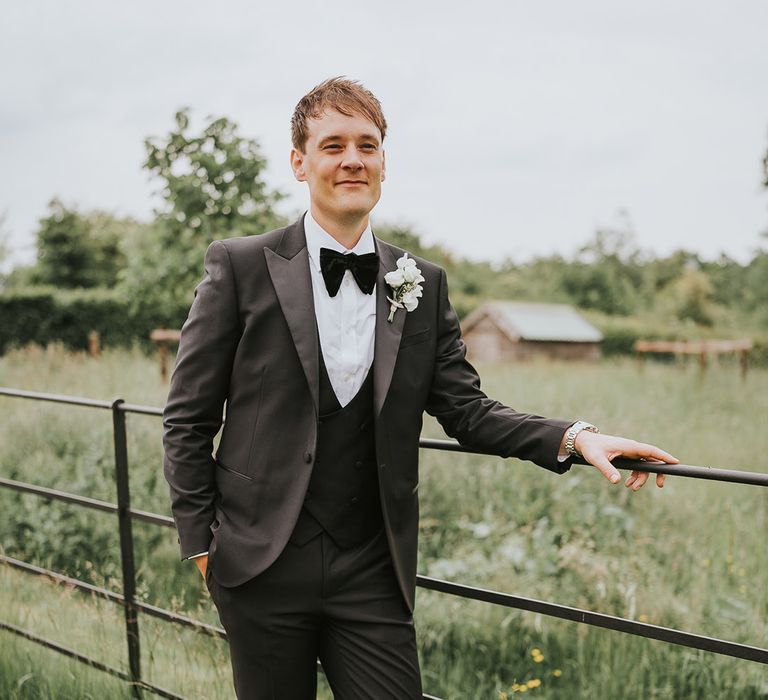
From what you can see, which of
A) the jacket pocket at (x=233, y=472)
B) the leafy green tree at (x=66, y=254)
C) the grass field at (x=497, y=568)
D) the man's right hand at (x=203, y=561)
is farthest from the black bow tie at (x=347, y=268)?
the leafy green tree at (x=66, y=254)

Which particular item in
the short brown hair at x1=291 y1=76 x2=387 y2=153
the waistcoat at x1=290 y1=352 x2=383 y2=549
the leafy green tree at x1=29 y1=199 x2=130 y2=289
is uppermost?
the leafy green tree at x1=29 y1=199 x2=130 y2=289

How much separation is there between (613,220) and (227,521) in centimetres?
5539

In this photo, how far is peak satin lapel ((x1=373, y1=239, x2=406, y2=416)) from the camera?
6.12 ft

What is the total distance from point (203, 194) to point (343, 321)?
19.0 ft

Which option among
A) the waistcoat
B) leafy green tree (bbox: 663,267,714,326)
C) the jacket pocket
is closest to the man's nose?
the waistcoat

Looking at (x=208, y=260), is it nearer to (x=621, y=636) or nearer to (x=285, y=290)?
(x=285, y=290)

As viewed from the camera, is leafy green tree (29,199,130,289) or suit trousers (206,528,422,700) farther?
leafy green tree (29,199,130,289)

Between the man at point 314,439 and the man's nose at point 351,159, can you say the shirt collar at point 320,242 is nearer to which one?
the man at point 314,439

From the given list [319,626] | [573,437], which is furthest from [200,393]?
[573,437]

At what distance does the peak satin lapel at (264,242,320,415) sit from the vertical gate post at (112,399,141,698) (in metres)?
1.34

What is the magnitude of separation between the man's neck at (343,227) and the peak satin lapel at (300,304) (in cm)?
8

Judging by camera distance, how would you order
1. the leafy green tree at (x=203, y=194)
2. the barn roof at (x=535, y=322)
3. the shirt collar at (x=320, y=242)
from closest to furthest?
the shirt collar at (x=320, y=242), the leafy green tree at (x=203, y=194), the barn roof at (x=535, y=322)

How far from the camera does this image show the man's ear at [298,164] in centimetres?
196

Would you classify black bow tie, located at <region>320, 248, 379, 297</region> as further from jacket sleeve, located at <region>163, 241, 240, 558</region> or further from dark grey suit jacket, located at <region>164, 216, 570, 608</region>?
jacket sleeve, located at <region>163, 241, 240, 558</region>
